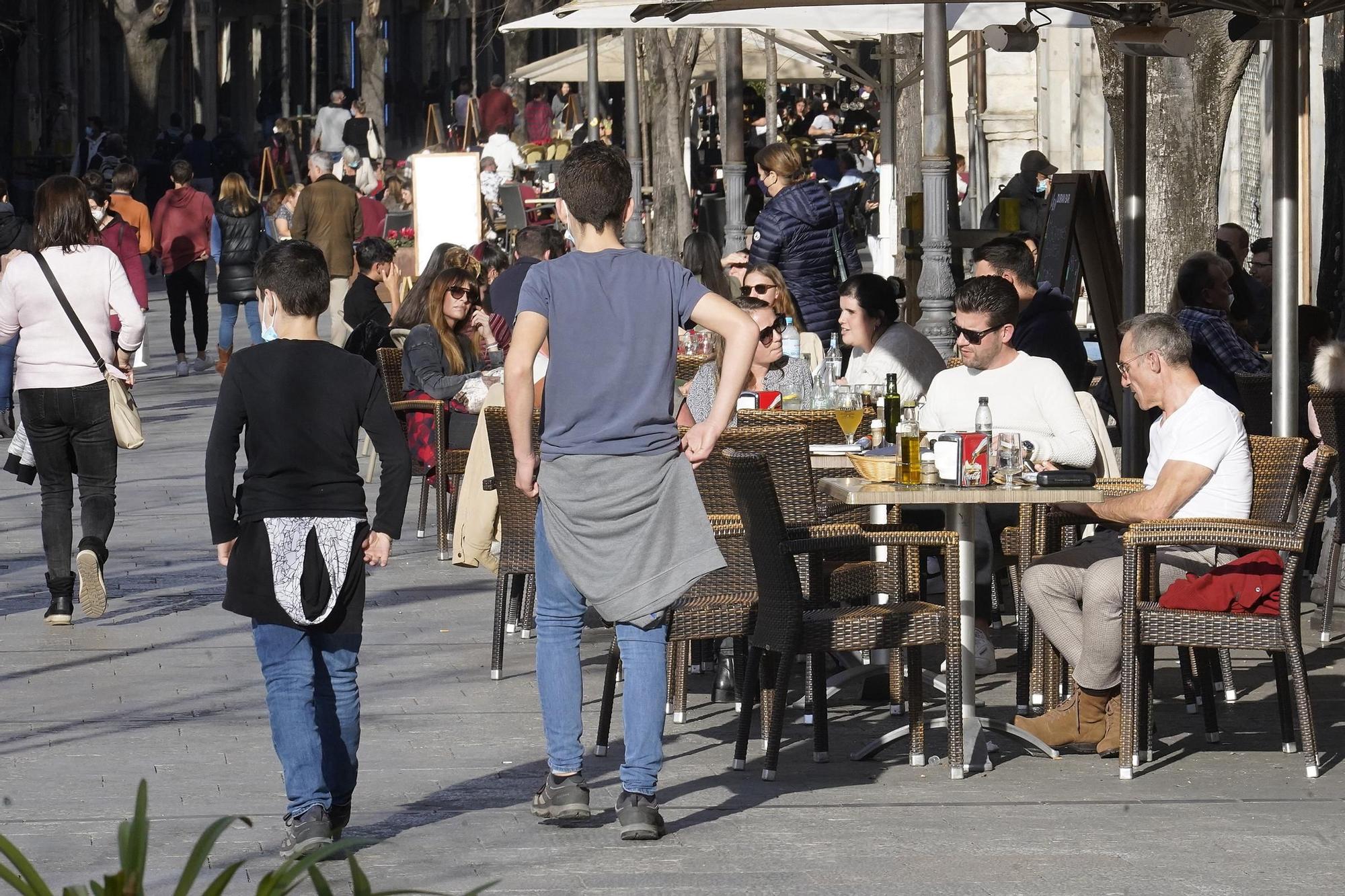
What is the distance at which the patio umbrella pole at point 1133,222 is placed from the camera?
11.0 m

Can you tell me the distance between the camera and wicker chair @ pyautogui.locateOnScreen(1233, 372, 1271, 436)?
964cm

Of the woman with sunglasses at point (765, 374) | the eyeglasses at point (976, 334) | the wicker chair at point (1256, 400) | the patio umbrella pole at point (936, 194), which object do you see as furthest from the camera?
the patio umbrella pole at point (936, 194)

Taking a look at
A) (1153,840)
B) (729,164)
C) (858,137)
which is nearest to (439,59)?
(858,137)

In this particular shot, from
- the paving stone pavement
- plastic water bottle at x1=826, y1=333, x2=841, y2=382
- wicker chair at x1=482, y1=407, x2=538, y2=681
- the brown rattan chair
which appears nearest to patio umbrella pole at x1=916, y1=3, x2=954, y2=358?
plastic water bottle at x1=826, y1=333, x2=841, y2=382

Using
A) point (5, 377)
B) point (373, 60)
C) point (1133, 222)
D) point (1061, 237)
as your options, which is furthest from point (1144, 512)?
point (373, 60)

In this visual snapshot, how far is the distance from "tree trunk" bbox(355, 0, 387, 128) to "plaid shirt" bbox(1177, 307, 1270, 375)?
125 feet

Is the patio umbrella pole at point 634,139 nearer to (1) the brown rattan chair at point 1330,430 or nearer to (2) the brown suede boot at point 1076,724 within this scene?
(1) the brown rattan chair at point 1330,430

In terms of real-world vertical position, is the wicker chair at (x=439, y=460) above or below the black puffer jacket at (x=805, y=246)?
below

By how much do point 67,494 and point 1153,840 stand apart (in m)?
5.51

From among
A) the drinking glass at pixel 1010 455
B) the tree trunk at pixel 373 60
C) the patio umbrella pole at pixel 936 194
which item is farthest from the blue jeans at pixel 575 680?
the tree trunk at pixel 373 60

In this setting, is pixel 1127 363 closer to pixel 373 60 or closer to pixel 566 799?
pixel 566 799

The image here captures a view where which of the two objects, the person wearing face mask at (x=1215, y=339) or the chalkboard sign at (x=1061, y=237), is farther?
the chalkboard sign at (x=1061, y=237)

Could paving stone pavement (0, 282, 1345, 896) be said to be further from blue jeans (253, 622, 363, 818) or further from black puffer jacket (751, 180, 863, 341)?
black puffer jacket (751, 180, 863, 341)

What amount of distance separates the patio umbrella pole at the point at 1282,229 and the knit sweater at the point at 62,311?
4592mm
